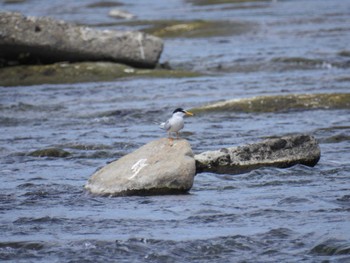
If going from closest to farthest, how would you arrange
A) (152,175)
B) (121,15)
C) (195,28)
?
1. (152,175)
2. (195,28)
3. (121,15)

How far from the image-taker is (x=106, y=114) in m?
16.6

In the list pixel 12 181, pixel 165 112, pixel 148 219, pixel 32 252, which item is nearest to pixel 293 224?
pixel 148 219

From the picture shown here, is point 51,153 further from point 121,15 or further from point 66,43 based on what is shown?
point 121,15

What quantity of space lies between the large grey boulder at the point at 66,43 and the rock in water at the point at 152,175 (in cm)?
1008

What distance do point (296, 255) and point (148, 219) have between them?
69.8 inches

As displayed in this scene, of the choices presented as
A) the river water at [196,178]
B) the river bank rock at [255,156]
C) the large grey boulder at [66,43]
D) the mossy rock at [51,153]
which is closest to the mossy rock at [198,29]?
the river water at [196,178]

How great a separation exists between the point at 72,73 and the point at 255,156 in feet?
32.4

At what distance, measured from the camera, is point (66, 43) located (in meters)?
20.6

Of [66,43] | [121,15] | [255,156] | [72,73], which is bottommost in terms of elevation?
[121,15]

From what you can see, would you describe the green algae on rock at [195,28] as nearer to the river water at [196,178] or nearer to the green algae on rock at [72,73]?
the river water at [196,178]

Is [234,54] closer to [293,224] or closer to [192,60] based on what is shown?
[192,60]

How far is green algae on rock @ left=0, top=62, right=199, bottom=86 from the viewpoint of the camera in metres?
20.5

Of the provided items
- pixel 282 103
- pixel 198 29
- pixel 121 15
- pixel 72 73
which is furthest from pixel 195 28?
pixel 282 103

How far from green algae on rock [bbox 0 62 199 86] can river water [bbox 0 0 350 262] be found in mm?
441
